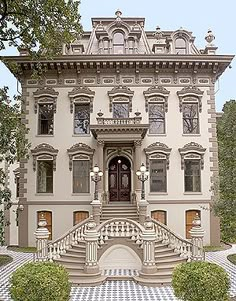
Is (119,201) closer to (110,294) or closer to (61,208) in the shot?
(61,208)

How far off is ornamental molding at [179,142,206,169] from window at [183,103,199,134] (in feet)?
2.96

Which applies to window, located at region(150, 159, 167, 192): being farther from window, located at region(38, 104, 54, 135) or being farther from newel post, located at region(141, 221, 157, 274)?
newel post, located at region(141, 221, 157, 274)

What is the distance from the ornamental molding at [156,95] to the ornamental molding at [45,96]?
5.37 metres

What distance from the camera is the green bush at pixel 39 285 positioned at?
802cm

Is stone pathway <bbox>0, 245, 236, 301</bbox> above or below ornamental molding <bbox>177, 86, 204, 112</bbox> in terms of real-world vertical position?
below

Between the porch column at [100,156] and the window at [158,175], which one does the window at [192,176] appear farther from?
the porch column at [100,156]

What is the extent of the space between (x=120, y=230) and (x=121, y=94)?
31.1 feet

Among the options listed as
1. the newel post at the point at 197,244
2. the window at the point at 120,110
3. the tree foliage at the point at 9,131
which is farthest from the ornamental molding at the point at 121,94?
the newel post at the point at 197,244

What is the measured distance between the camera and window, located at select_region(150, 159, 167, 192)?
21469 mm

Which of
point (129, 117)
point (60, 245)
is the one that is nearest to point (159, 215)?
point (129, 117)

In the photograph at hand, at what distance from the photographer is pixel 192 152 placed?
21453 mm

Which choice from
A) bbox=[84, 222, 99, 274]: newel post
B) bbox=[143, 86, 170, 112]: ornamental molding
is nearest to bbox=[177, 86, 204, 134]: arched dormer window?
bbox=[143, 86, 170, 112]: ornamental molding

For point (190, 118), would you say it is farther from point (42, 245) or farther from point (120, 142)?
point (42, 245)

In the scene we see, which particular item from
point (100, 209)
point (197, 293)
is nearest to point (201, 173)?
point (100, 209)
